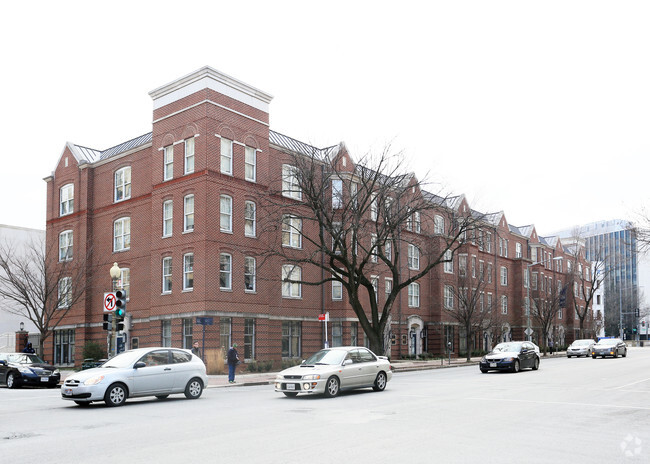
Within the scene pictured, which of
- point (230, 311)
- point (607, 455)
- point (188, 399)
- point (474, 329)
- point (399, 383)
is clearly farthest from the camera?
point (474, 329)

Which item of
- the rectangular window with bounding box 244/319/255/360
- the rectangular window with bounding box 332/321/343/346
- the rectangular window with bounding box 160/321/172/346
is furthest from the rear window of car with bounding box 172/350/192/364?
the rectangular window with bounding box 332/321/343/346

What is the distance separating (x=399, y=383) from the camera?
926 inches

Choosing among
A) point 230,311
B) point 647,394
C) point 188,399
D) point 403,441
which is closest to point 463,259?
point 230,311

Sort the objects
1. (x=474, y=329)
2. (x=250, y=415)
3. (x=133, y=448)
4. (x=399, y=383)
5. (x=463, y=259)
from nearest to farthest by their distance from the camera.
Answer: (x=133, y=448) → (x=250, y=415) → (x=399, y=383) → (x=474, y=329) → (x=463, y=259)

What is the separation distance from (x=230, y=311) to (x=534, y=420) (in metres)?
22.4

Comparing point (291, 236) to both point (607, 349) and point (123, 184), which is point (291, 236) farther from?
point (607, 349)

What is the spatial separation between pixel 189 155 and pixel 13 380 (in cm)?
1447

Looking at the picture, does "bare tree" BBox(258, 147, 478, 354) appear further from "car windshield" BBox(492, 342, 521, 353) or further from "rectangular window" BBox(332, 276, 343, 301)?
"car windshield" BBox(492, 342, 521, 353)

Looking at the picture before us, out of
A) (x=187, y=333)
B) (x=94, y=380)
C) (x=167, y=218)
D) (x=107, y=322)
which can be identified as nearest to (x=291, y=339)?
(x=187, y=333)

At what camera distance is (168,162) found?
118 ft

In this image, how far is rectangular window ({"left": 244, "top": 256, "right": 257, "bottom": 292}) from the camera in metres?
35.1

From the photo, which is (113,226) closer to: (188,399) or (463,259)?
(188,399)

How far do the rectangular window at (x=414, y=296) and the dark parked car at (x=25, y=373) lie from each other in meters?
29.8

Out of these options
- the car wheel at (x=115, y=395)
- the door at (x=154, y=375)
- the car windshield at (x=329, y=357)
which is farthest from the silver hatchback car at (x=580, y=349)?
the car wheel at (x=115, y=395)
